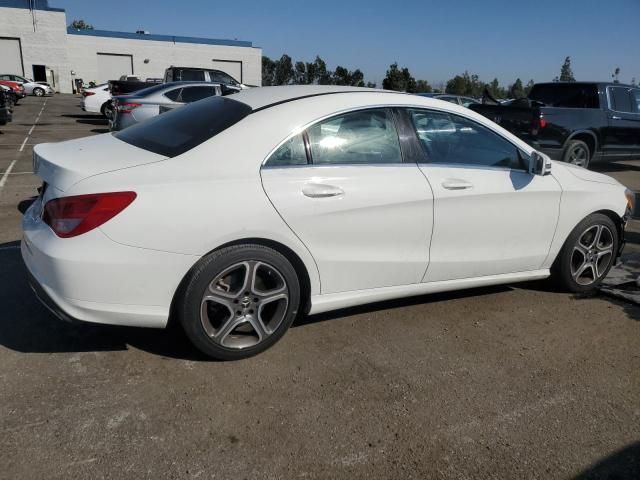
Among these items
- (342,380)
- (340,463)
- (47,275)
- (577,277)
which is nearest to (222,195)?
(47,275)

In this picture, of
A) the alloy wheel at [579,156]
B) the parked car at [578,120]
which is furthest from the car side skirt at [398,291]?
the alloy wheel at [579,156]

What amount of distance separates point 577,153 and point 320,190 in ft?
28.8

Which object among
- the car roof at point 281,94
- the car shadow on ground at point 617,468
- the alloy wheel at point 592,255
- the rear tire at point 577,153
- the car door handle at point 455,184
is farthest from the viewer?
the rear tire at point 577,153

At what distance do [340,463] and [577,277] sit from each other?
2.96 meters

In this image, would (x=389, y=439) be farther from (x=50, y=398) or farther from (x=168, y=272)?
(x=50, y=398)

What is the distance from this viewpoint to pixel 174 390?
2.88 m

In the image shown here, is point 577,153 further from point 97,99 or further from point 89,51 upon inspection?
point 89,51

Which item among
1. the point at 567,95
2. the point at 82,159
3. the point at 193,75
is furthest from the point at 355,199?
the point at 193,75

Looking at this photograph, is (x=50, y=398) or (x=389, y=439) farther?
(x=50, y=398)

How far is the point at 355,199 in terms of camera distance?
3.28 metres

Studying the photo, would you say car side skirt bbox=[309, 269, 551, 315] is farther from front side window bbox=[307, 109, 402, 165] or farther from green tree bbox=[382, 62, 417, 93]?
green tree bbox=[382, 62, 417, 93]

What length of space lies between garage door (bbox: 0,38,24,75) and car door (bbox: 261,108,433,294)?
54771mm

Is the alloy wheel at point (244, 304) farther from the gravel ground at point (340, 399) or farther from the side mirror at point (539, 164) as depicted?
the side mirror at point (539, 164)

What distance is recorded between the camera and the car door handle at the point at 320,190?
3.14m
